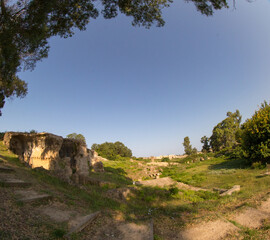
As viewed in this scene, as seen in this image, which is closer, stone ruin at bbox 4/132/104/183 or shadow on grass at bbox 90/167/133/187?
stone ruin at bbox 4/132/104/183

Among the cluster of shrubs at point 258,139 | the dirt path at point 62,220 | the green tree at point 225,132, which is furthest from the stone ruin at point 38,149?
the green tree at point 225,132

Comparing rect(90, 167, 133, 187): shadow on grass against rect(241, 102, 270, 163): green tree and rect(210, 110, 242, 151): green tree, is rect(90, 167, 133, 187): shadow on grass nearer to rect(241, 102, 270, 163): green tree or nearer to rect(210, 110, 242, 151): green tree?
rect(241, 102, 270, 163): green tree

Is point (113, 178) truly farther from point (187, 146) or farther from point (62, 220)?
point (187, 146)

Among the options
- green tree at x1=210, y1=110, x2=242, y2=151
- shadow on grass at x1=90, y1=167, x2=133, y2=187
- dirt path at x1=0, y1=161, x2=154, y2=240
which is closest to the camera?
dirt path at x1=0, y1=161, x2=154, y2=240

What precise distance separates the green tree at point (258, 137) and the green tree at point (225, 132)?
117 feet

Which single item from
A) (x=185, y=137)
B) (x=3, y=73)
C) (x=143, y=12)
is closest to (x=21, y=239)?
(x=3, y=73)

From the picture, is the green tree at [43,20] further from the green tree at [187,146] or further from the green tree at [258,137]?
the green tree at [187,146]

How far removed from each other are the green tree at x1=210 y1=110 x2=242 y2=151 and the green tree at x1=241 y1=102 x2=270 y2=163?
35.7 m

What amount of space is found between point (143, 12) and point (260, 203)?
1010cm

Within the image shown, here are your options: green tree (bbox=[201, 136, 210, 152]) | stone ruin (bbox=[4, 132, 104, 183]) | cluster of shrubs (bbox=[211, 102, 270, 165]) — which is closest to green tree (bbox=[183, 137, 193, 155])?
green tree (bbox=[201, 136, 210, 152])

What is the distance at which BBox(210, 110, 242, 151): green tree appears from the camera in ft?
161

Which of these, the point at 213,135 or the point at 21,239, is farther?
the point at 213,135

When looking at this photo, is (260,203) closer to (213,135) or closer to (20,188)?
(20,188)

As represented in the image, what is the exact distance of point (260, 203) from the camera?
5.86 metres
